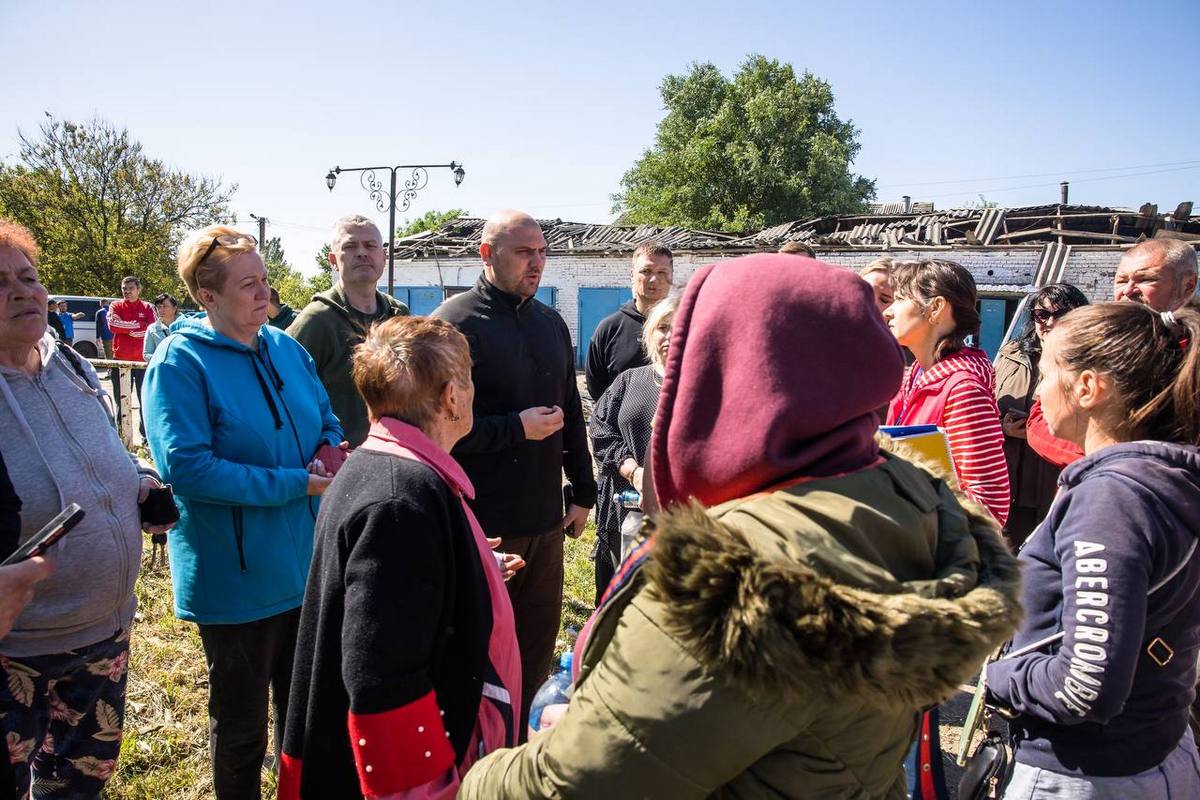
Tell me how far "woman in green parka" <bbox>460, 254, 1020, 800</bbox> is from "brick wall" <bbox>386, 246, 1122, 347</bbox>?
886cm

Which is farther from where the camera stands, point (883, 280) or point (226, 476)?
point (883, 280)

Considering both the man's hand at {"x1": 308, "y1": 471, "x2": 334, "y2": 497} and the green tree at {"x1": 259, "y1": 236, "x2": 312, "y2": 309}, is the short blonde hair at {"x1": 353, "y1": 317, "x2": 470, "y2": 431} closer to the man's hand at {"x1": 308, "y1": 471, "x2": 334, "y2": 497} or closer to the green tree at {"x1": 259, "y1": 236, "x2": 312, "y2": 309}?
the man's hand at {"x1": 308, "y1": 471, "x2": 334, "y2": 497}

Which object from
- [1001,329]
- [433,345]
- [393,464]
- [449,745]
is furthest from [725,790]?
[1001,329]

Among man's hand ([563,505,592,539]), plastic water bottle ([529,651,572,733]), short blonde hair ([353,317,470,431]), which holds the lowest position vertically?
man's hand ([563,505,592,539])

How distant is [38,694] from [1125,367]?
313 centimetres

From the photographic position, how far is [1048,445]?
3.04 m

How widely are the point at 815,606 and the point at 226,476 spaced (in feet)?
6.86

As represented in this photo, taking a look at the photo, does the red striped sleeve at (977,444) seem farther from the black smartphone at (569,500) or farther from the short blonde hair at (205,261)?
the short blonde hair at (205,261)

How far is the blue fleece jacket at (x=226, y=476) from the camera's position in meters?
2.37

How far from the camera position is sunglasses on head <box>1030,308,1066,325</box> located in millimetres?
3528

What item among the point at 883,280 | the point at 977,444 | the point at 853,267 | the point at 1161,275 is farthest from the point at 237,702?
the point at 853,267

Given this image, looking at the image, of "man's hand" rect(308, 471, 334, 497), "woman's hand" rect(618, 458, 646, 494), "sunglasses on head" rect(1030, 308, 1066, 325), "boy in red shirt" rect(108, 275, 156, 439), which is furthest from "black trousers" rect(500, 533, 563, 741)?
"boy in red shirt" rect(108, 275, 156, 439)

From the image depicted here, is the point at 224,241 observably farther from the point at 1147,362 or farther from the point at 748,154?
the point at 748,154

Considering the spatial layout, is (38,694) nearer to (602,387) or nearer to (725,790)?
(725,790)
